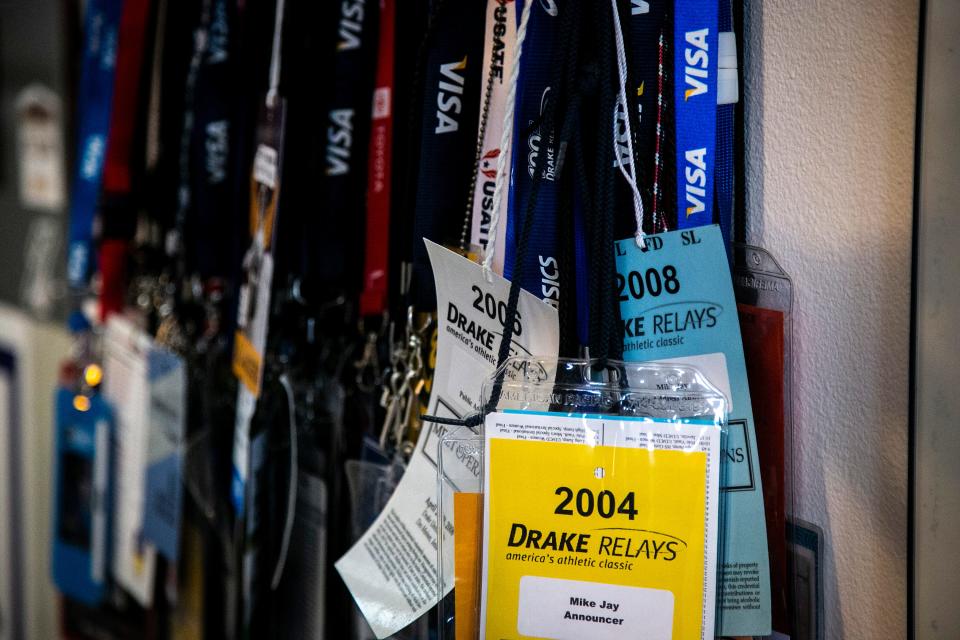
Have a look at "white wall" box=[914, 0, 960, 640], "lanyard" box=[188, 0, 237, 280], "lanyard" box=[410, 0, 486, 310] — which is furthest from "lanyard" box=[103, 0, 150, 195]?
"white wall" box=[914, 0, 960, 640]

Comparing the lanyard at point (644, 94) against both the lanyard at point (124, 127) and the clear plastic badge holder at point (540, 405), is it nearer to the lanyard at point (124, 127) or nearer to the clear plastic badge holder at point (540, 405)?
the clear plastic badge holder at point (540, 405)

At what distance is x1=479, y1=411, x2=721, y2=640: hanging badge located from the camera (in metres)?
0.51

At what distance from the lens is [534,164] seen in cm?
62

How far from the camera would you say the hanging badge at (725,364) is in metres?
0.54

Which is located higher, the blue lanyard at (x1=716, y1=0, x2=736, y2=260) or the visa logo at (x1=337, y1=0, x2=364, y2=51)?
the visa logo at (x1=337, y1=0, x2=364, y2=51)

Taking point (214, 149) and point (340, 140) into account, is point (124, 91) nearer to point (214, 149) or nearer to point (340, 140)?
point (214, 149)

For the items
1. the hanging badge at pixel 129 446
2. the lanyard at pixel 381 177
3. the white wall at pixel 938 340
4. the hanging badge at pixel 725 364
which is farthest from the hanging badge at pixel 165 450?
the white wall at pixel 938 340

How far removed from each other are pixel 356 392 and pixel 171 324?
0.39 meters

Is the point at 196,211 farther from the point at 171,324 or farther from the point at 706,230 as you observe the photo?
the point at 706,230

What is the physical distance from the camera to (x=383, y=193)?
78 centimetres

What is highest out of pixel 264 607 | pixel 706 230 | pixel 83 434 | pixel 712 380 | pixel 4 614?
pixel 706 230

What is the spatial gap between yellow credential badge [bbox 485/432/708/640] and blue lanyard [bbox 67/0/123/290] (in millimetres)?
841

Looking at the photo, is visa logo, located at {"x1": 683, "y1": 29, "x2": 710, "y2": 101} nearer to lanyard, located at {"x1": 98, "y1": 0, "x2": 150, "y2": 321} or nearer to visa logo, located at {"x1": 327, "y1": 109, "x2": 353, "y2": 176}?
visa logo, located at {"x1": 327, "y1": 109, "x2": 353, "y2": 176}

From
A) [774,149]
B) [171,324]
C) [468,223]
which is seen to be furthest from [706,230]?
[171,324]
